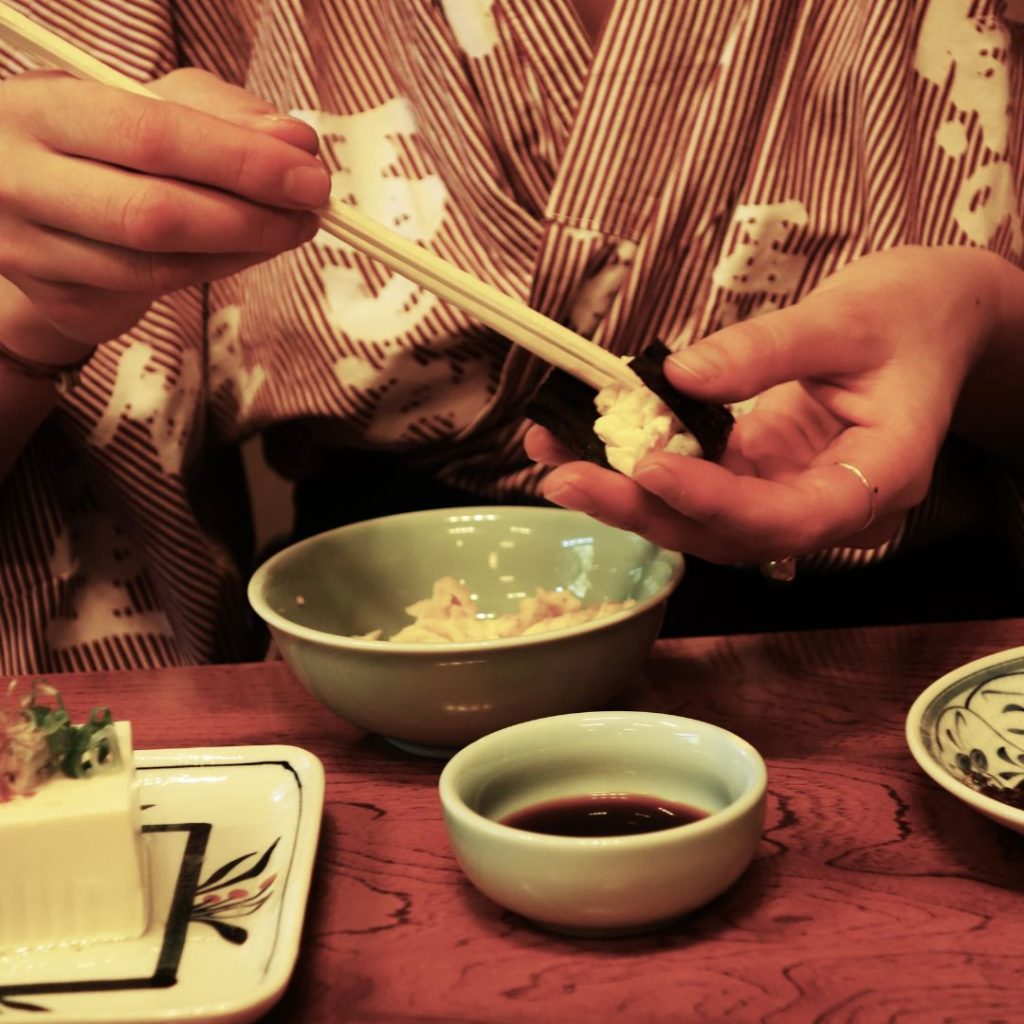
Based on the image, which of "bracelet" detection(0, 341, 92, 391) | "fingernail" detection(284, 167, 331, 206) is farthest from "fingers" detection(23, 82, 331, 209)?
"bracelet" detection(0, 341, 92, 391)

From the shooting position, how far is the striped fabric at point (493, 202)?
124cm

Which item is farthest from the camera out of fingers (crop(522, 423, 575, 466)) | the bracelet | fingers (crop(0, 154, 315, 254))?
the bracelet

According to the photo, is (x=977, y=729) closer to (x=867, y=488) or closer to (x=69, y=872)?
(x=867, y=488)

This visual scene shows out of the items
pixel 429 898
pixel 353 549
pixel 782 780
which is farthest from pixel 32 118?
pixel 782 780

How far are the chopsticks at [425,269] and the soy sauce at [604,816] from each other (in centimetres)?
32

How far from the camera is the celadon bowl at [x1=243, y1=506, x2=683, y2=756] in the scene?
860 mm

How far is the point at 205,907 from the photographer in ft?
2.37

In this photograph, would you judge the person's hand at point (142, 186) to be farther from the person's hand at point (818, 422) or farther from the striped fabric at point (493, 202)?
the striped fabric at point (493, 202)

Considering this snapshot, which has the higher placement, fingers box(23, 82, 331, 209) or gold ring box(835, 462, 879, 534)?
fingers box(23, 82, 331, 209)

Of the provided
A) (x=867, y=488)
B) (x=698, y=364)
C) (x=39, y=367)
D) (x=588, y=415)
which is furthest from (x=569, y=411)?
(x=39, y=367)

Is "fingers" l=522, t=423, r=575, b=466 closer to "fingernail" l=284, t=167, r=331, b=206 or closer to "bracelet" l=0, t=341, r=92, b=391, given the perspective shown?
"fingernail" l=284, t=167, r=331, b=206

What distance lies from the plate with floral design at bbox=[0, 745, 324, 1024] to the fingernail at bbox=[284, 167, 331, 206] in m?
0.39

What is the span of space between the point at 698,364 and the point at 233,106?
16.5 inches

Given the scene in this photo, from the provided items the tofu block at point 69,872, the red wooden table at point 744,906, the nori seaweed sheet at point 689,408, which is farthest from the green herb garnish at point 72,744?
the nori seaweed sheet at point 689,408
